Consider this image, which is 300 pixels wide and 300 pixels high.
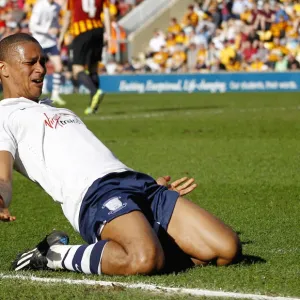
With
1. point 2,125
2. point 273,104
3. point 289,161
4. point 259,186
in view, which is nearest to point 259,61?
point 273,104

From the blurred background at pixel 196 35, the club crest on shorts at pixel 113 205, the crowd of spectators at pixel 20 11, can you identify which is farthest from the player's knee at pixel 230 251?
the crowd of spectators at pixel 20 11

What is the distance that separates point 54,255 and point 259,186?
4118 millimetres

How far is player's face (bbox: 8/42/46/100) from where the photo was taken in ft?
18.1

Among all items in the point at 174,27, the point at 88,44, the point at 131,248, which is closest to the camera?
the point at 131,248

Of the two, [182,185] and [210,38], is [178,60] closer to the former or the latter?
[210,38]

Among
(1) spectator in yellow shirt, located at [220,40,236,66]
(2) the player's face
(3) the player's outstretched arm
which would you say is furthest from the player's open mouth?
(1) spectator in yellow shirt, located at [220,40,236,66]

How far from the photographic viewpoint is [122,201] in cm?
524

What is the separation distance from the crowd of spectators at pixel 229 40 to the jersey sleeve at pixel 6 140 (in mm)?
22952

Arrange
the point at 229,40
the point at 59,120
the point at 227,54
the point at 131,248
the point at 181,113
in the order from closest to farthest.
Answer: the point at 131,248 → the point at 59,120 → the point at 181,113 → the point at 227,54 → the point at 229,40

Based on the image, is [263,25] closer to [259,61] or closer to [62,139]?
[259,61]

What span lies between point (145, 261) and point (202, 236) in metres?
0.49

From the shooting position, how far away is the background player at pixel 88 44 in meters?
17.3

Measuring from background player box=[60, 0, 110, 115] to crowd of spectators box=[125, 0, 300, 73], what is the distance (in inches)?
441

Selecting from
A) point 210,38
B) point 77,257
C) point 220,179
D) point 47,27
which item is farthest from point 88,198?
point 210,38
